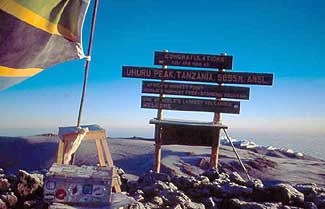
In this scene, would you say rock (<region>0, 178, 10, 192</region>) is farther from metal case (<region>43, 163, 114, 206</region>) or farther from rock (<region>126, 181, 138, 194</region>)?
metal case (<region>43, 163, 114, 206</region>)

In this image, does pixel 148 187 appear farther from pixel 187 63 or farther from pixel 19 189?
pixel 187 63

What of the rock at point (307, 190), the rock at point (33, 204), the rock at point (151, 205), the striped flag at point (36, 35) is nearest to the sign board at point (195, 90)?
the rock at point (307, 190)

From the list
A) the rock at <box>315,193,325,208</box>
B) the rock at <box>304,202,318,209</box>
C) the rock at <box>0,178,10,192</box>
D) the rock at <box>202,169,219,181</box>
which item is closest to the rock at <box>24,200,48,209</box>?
the rock at <box>0,178,10,192</box>

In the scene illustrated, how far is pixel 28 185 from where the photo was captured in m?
5.79

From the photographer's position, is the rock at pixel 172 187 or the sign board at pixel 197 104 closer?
the rock at pixel 172 187

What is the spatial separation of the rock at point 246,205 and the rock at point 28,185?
3405mm

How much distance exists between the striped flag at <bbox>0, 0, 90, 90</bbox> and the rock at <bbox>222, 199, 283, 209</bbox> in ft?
13.2

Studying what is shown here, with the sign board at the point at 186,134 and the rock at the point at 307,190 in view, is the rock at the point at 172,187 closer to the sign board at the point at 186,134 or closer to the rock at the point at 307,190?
the rock at the point at 307,190

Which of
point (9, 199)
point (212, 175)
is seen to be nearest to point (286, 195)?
point (212, 175)

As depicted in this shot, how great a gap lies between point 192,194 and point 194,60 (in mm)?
4647

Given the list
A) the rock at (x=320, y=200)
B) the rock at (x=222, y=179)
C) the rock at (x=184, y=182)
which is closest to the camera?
the rock at (x=320, y=200)

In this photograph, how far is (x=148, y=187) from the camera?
668cm

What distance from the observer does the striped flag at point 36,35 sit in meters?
2.65

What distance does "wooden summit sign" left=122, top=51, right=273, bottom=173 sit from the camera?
9984 millimetres
